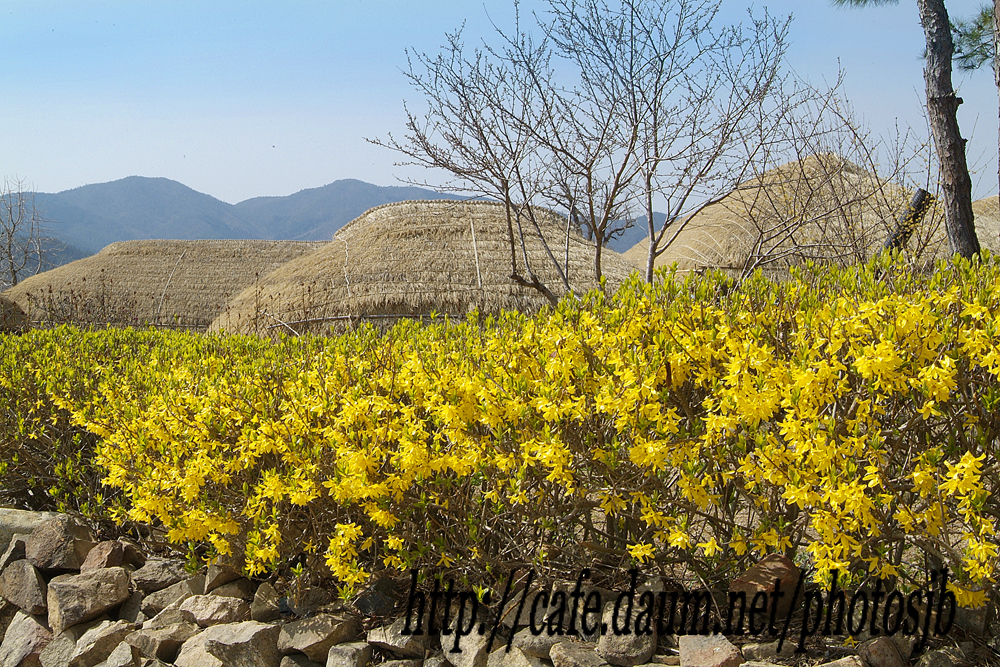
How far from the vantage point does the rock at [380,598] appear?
307cm

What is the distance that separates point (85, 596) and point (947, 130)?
24.0 ft

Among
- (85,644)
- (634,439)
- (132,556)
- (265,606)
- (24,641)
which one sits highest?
(634,439)

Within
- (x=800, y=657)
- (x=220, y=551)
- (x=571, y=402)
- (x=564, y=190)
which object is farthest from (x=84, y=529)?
(x=564, y=190)

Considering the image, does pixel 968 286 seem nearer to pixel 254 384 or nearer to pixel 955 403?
pixel 955 403

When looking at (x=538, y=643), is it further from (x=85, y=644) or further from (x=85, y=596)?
(x=85, y=596)

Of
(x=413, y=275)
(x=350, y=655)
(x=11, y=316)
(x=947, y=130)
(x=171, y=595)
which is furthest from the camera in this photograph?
(x=11, y=316)

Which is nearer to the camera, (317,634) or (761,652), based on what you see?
(761,652)

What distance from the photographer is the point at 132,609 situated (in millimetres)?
3809

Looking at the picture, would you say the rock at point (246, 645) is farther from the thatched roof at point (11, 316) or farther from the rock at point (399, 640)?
the thatched roof at point (11, 316)

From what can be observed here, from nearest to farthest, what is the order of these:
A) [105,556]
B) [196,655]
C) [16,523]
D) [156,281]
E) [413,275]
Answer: [196,655] < [105,556] < [16,523] < [413,275] < [156,281]

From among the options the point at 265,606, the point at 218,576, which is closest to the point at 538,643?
the point at 265,606

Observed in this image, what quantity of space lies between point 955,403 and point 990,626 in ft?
2.95

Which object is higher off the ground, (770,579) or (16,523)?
(770,579)

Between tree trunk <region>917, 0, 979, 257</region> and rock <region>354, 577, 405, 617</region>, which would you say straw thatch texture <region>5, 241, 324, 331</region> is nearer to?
rock <region>354, 577, 405, 617</region>
